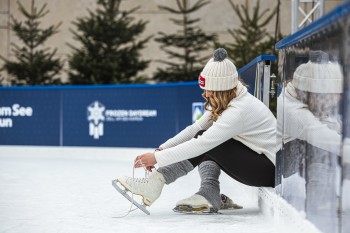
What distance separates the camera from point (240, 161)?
11.0 ft

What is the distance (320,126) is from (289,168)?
61cm

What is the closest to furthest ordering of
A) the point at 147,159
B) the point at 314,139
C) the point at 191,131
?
1. the point at 314,139
2. the point at 147,159
3. the point at 191,131

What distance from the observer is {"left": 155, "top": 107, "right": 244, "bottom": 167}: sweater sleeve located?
3189 millimetres

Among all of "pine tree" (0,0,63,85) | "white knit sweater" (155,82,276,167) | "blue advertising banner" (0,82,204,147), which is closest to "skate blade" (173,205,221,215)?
"white knit sweater" (155,82,276,167)

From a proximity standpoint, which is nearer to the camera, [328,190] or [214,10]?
[328,190]

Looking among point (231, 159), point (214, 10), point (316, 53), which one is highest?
point (214, 10)

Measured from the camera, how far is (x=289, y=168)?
2.83 meters

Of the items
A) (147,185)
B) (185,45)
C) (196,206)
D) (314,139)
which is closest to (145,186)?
(147,185)

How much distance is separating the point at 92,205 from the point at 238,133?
3.43 ft

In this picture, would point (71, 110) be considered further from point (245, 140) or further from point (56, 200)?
point (245, 140)

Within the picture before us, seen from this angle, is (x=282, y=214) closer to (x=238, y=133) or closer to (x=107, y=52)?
(x=238, y=133)

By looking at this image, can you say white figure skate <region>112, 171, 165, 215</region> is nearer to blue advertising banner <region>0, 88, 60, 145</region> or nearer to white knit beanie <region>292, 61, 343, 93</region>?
white knit beanie <region>292, 61, 343, 93</region>

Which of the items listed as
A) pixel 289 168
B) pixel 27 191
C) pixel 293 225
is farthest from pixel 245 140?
pixel 27 191

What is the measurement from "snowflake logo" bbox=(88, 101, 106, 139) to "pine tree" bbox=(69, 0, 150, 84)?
3052 millimetres
